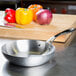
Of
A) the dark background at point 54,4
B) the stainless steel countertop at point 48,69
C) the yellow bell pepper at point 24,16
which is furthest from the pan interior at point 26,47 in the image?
the dark background at point 54,4

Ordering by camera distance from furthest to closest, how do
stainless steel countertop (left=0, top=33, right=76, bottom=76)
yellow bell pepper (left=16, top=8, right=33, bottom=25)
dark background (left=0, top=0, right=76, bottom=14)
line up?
dark background (left=0, top=0, right=76, bottom=14) < yellow bell pepper (left=16, top=8, right=33, bottom=25) < stainless steel countertop (left=0, top=33, right=76, bottom=76)

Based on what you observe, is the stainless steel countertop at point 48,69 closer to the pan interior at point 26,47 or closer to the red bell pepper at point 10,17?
the pan interior at point 26,47

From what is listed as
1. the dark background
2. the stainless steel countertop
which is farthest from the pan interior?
the dark background

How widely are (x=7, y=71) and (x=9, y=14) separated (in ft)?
2.03

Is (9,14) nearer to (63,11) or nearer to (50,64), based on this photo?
(50,64)

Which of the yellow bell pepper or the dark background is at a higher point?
the yellow bell pepper

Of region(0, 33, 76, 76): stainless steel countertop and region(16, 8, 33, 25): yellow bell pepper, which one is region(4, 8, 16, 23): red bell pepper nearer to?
region(16, 8, 33, 25): yellow bell pepper

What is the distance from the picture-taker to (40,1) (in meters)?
2.58

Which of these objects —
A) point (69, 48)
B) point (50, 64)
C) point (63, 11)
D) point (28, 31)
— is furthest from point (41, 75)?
point (63, 11)

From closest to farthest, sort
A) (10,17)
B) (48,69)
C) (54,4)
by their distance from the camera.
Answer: (48,69)
(10,17)
(54,4)

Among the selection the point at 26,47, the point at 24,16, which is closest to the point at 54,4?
the point at 24,16

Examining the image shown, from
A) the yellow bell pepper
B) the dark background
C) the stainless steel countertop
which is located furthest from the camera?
the dark background

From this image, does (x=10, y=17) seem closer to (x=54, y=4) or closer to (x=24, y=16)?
→ (x=24, y=16)

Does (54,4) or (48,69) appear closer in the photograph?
(48,69)
